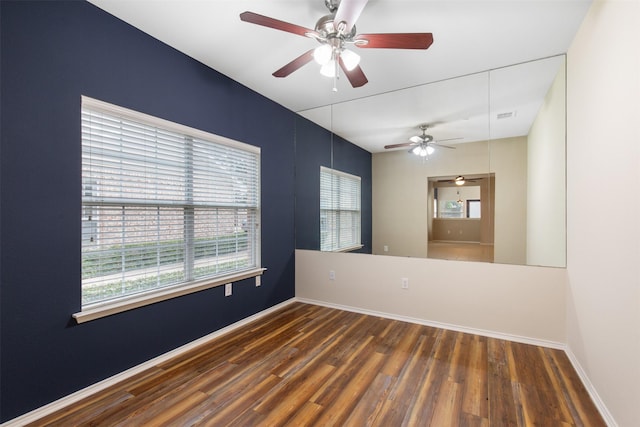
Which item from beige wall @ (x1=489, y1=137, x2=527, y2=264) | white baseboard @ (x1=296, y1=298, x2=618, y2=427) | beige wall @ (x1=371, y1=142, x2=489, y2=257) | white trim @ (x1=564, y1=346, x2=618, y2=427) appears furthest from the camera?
→ beige wall @ (x1=371, y1=142, x2=489, y2=257)

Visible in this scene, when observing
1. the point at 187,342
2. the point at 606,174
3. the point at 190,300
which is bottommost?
the point at 187,342

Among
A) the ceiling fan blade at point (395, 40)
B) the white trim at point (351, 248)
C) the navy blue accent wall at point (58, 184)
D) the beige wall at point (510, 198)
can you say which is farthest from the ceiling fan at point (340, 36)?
the white trim at point (351, 248)

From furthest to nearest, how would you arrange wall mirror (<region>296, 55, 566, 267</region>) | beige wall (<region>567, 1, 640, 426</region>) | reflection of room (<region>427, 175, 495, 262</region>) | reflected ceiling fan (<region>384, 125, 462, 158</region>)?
1. reflected ceiling fan (<region>384, 125, 462, 158</region>)
2. reflection of room (<region>427, 175, 495, 262</region>)
3. wall mirror (<region>296, 55, 566, 267</region>)
4. beige wall (<region>567, 1, 640, 426</region>)

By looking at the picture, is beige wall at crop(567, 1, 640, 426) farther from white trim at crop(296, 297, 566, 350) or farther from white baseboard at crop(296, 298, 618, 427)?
white trim at crop(296, 297, 566, 350)

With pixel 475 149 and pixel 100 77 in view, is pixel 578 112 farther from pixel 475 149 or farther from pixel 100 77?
pixel 100 77

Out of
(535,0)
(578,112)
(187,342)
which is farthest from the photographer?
(187,342)

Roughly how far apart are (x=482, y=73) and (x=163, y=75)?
3.01 meters

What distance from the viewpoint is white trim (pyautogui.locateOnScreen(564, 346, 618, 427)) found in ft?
5.55

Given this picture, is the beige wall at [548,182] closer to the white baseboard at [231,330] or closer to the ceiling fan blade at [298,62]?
the white baseboard at [231,330]

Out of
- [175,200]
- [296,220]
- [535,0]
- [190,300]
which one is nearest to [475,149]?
[535,0]

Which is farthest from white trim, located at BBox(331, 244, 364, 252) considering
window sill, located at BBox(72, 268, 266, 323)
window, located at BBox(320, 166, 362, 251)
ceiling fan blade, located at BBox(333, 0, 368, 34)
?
ceiling fan blade, located at BBox(333, 0, 368, 34)

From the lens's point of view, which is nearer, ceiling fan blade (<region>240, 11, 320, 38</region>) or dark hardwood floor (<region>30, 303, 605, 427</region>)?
ceiling fan blade (<region>240, 11, 320, 38</region>)

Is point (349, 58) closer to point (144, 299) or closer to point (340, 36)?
point (340, 36)

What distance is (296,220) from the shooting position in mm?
4090
